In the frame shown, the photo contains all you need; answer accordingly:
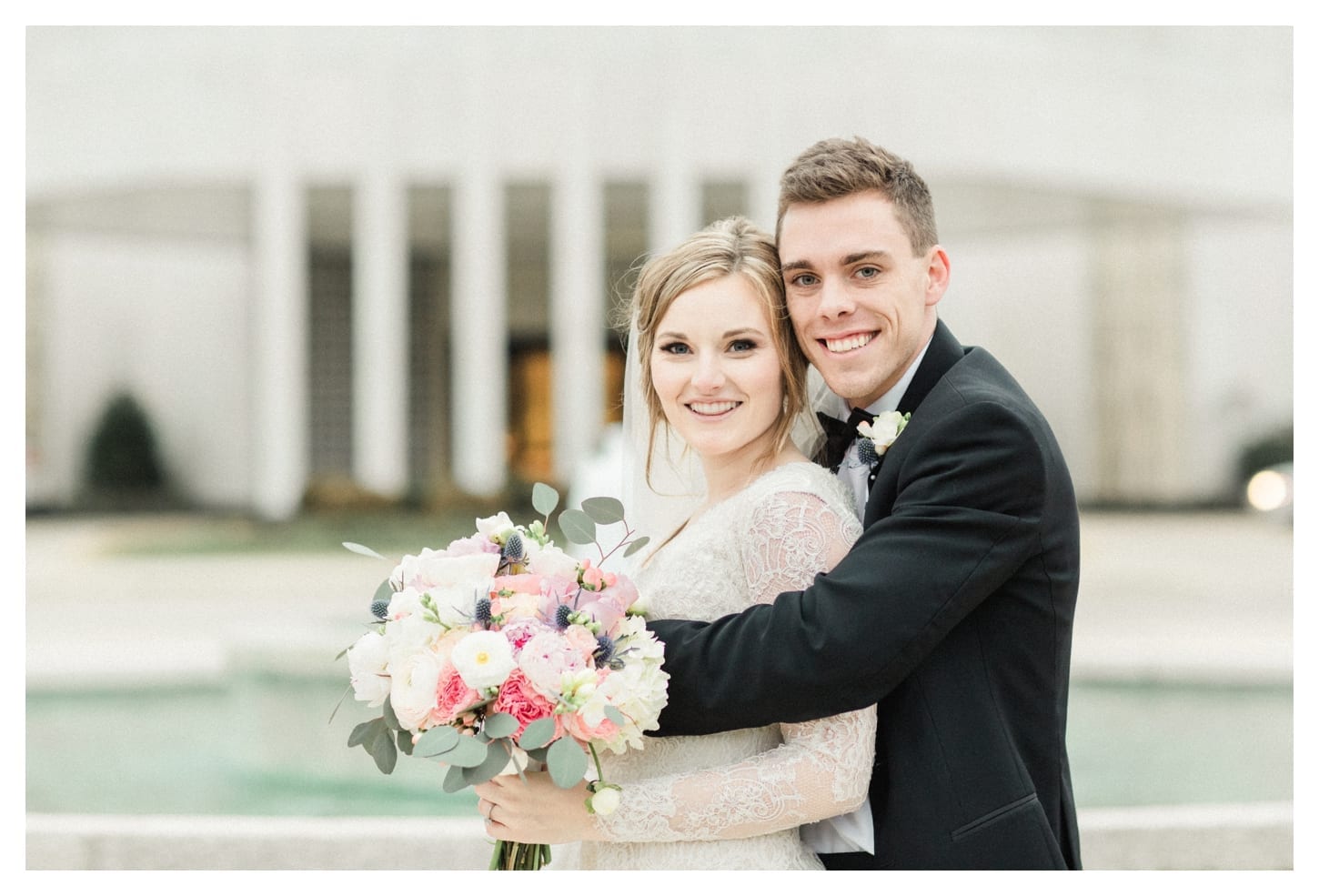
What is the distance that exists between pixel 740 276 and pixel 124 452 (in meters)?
26.8

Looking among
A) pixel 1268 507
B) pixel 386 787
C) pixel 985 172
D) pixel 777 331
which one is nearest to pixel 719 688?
pixel 777 331

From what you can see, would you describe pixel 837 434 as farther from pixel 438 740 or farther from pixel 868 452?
pixel 438 740

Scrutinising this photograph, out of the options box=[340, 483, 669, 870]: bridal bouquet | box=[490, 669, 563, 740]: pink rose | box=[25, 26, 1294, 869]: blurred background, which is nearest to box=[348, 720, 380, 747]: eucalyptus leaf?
box=[340, 483, 669, 870]: bridal bouquet

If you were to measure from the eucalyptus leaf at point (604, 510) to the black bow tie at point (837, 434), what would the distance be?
627 millimetres

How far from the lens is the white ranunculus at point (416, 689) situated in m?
2.45

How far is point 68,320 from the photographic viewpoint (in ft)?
91.1

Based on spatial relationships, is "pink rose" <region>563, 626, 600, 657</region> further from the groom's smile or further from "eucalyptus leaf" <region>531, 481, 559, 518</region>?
the groom's smile

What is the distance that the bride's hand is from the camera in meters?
2.62

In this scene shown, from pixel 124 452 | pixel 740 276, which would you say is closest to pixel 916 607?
pixel 740 276

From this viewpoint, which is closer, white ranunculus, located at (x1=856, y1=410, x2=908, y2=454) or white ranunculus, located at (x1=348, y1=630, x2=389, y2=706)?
white ranunculus, located at (x1=348, y1=630, x2=389, y2=706)

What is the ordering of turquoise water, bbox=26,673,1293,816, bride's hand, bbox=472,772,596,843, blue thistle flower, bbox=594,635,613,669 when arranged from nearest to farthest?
blue thistle flower, bbox=594,635,613,669 < bride's hand, bbox=472,772,596,843 < turquoise water, bbox=26,673,1293,816

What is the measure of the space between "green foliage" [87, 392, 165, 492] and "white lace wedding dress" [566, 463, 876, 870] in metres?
26.5

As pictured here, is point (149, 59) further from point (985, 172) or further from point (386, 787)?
A: point (386, 787)

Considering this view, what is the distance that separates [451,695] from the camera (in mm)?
2461
